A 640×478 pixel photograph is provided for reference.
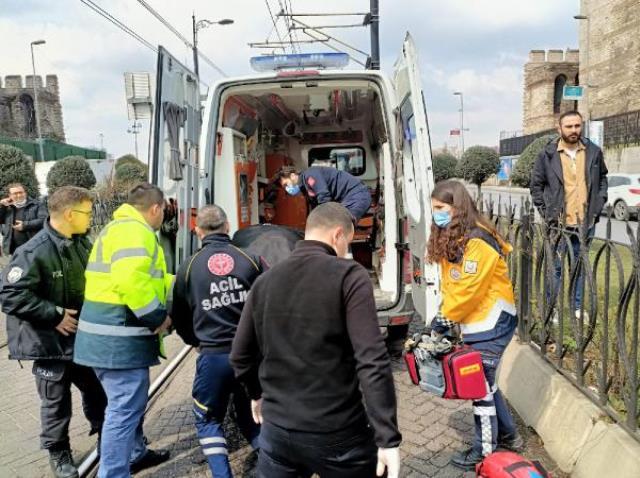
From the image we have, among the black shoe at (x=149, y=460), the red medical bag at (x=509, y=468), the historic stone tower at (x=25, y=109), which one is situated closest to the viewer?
the red medical bag at (x=509, y=468)

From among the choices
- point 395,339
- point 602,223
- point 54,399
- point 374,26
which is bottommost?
point 395,339

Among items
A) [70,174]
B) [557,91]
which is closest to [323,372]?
[70,174]

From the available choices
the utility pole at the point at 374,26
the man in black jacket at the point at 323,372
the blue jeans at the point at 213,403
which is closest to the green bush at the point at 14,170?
the utility pole at the point at 374,26

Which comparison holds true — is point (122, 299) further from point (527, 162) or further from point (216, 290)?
point (527, 162)

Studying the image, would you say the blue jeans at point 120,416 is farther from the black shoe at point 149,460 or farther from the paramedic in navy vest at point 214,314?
the black shoe at point 149,460

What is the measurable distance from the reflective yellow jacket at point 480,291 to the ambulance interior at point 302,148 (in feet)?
5.71

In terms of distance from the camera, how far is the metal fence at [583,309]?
2719mm

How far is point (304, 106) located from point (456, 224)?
13.4 feet

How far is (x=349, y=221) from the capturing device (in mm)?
2139

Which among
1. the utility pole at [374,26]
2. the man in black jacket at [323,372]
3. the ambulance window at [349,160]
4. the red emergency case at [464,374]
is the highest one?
the utility pole at [374,26]

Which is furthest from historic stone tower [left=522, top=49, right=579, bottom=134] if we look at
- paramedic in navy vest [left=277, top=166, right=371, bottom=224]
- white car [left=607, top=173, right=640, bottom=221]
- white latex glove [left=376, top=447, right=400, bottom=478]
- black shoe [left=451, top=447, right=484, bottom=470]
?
white latex glove [left=376, top=447, right=400, bottom=478]

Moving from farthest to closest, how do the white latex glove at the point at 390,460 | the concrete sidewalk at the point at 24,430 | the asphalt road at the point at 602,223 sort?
1. the asphalt road at the point at 602,223
2. the concrete sidewalk at the point at 24,430
3. the white latex glove at the point at 390,460

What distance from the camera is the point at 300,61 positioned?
4727mm

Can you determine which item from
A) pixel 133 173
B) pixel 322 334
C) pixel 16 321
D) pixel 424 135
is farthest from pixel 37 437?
pixel 133 173
